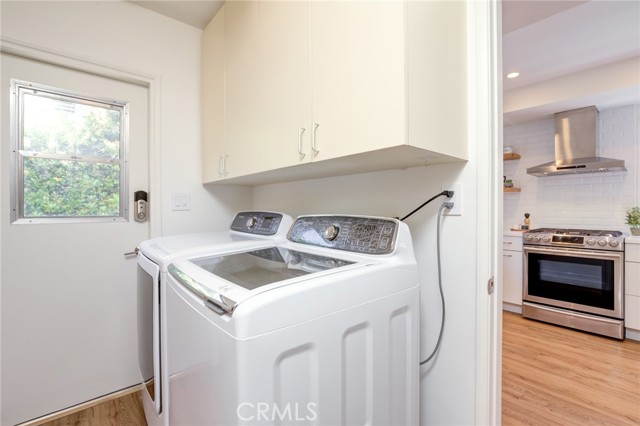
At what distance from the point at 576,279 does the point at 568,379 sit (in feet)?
4.02

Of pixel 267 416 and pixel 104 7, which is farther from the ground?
pixel 104 7

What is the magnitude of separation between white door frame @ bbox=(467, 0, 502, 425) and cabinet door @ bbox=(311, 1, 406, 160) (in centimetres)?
44

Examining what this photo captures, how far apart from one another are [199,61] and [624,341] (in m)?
4.11

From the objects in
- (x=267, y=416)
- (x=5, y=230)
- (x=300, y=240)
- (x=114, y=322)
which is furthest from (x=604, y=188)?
(x=5, y=230)

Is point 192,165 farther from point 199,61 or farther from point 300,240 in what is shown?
point 300,240

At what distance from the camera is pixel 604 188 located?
116 inches

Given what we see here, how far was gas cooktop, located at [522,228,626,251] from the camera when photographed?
8.14 feet

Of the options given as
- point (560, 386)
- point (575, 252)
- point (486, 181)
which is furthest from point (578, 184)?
point (486, 181)

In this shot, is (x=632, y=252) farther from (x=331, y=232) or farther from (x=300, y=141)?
(x=300, y=141)

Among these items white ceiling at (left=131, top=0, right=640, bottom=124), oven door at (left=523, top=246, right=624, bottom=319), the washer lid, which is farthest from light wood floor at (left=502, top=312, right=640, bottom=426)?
white ceiling at (left=131, top=0, right=640, bottom=124)

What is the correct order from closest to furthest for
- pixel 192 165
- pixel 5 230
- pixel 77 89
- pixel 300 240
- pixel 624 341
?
pixel 300 240, pixel 5 230, pixel 77 89, pixel 192 165, pixel 624 341

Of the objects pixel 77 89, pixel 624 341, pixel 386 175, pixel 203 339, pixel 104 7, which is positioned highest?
pixel 104 7

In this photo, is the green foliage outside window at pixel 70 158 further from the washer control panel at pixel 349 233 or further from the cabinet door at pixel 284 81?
the washer control panel at pixel 349 233

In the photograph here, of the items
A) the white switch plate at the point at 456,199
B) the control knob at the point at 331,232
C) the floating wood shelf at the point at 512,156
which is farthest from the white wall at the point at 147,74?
the floating wood shelf at the point at 512,156
